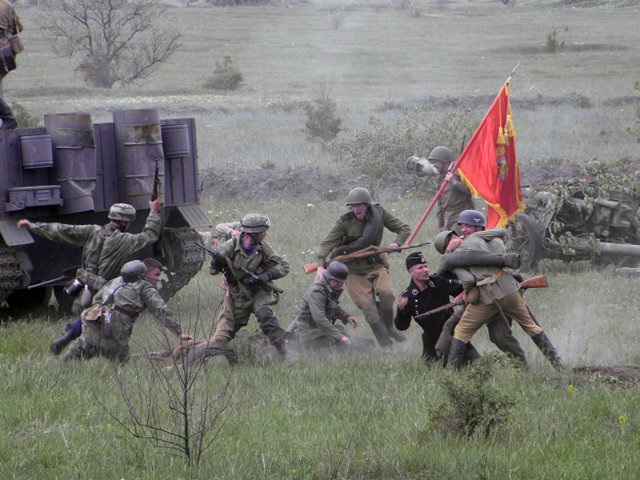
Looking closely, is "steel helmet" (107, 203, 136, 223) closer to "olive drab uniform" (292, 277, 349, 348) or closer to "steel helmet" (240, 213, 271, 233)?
"steel helmet" (240, 213, 271, 233)

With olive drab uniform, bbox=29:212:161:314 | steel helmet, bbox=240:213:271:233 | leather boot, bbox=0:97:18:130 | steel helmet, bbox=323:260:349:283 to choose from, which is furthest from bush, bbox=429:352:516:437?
leather boot, bbox=0:97:18:130

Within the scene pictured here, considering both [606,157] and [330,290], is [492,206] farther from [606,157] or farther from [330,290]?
[606,157]

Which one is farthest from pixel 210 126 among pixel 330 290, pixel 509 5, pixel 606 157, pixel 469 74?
pixel 509 5

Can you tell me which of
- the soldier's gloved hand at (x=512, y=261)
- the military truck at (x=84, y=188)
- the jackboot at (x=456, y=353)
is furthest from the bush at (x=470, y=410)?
the military truck at (x=84, y=188)

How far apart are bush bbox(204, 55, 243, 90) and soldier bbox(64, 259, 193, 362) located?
3949 centimetres

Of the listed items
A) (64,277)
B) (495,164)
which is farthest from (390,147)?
(64,277)

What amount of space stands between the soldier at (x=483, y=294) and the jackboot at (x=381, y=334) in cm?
191

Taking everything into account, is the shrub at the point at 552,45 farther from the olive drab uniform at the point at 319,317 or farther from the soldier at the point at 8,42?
the olive drab uniform at the point at 319,317

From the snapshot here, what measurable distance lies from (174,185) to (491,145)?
3954mm

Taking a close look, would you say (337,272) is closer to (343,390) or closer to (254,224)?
(254,224)

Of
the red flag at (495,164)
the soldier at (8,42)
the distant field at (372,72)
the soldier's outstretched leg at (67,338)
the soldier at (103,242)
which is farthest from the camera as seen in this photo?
the distant field at (372,72)

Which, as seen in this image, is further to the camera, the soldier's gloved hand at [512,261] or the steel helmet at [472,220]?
the steel helmet at [472,220]

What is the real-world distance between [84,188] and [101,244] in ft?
4.42

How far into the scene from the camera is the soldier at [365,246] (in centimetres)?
1291
